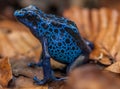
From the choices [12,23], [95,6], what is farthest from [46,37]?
[95,6]

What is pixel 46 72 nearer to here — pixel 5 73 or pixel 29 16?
pixel 5 73

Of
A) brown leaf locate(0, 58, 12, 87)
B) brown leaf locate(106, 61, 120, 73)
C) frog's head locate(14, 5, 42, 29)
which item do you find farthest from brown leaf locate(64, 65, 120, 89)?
frog's head locate(14, 5, 42, 29)

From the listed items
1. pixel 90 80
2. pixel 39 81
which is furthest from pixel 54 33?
pixel 90 80

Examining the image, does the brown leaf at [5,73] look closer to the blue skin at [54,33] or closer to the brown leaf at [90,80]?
the blue skin at [54,33]

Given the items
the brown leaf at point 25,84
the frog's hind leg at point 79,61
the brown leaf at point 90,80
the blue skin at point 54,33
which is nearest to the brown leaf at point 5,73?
the brown leaf at point 25,84

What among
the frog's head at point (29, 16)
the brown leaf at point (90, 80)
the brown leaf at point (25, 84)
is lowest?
the brown leaf at point (25, 84)

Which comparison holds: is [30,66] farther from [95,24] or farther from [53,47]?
[95,24]
